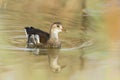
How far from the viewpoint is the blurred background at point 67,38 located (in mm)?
1075

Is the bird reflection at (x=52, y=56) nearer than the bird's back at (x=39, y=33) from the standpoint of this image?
Yes

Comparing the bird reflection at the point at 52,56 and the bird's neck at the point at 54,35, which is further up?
the bird's neck at the point at 54,35

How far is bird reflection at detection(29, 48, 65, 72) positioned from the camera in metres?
1.09

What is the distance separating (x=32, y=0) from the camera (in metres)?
1.44

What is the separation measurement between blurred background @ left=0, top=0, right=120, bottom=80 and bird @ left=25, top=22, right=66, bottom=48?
25 millimetres

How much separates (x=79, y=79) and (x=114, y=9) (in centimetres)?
42

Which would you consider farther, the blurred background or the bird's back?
the bird's back

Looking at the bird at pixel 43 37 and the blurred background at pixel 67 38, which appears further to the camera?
the bird at pixel 43 37

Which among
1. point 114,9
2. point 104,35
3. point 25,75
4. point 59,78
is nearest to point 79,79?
point 59,78

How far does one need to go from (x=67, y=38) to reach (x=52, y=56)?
13cm

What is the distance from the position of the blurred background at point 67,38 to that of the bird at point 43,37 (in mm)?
25

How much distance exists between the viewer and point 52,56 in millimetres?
1151

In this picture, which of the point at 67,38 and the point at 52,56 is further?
the point at 67,38

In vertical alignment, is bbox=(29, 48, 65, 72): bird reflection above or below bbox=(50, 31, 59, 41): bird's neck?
below
